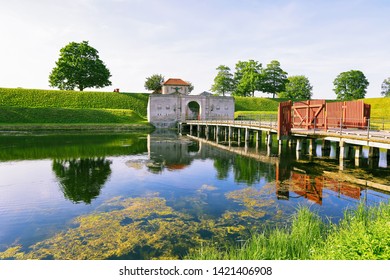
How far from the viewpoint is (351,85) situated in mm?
86812

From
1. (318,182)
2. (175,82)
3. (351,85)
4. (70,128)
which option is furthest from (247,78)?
(318,182)

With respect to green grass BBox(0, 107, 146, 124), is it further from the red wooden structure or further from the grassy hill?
the red wooden structure

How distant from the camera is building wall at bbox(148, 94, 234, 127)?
186 ft

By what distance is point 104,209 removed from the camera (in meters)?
11.7

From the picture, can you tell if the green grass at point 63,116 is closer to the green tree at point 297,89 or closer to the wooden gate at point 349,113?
the wooden gate at point 349,113

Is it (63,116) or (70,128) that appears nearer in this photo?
(70,128)

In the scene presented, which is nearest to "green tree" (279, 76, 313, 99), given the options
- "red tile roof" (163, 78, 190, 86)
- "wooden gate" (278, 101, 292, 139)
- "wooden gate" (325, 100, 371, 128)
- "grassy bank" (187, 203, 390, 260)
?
"red tile roof" (163, 78, 190, 86)

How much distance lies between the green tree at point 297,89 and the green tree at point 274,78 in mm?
8818

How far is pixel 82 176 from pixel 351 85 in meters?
90.5

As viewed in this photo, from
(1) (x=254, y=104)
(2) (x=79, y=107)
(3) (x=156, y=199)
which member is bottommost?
(3) (x=156, y=199)

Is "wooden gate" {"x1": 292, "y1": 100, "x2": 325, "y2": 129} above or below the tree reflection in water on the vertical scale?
above

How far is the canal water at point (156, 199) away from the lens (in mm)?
8766

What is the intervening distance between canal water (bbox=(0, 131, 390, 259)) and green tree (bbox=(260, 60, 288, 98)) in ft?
210

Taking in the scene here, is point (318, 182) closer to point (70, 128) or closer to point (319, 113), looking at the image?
point (319, 113)
